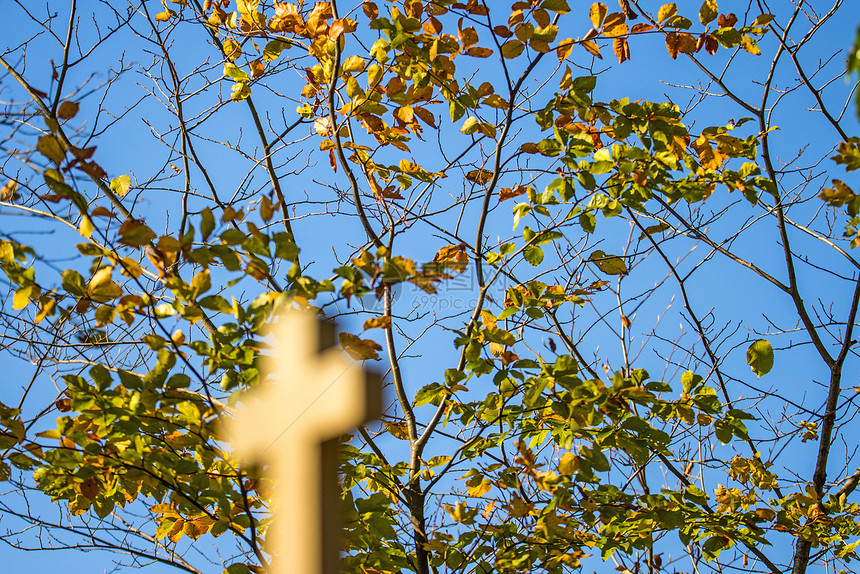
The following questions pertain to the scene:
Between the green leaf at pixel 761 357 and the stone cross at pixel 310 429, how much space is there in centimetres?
130

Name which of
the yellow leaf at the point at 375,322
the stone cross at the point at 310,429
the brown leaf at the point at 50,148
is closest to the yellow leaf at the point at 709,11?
the yellow leaf at the point at 375,322

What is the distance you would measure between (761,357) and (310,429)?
1466 mm

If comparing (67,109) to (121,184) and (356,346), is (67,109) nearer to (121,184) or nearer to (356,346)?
(121,184)

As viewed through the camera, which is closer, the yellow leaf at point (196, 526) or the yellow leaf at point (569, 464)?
the yellow leaf at point (569, 464)

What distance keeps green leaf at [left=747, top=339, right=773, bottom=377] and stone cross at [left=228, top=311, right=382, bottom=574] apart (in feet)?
4.26

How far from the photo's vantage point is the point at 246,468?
65.4 inches

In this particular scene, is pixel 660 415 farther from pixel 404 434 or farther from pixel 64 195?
pixel 64 195

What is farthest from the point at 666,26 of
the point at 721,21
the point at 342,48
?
the point at 342,48

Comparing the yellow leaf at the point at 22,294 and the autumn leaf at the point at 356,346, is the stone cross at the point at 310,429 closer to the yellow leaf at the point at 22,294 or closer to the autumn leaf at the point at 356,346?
the autumn leaf at the point at 356,346

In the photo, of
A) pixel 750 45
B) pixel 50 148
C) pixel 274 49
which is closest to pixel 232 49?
pixel 274 49

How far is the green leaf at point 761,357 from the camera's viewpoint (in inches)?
79.7

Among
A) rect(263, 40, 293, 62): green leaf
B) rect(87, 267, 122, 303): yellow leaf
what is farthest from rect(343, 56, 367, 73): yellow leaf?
rect(87, 267, 122, 303): yellow leaf

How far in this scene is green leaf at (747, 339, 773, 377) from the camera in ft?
6.64

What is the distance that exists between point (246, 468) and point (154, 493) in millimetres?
339
